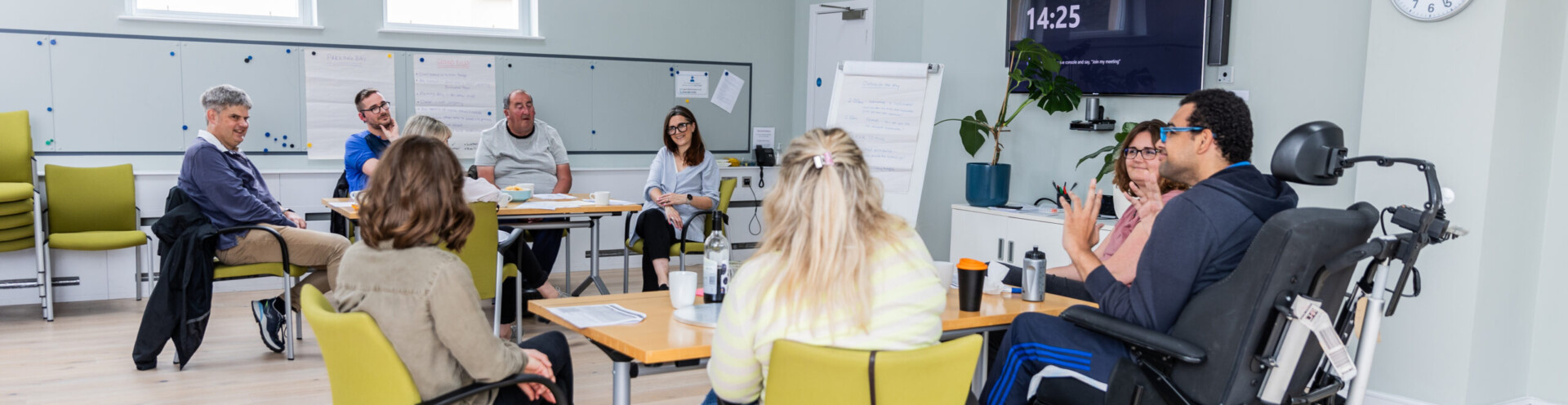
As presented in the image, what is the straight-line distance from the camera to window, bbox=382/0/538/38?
629 centimetres

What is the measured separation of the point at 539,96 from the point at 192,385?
10.3 ft

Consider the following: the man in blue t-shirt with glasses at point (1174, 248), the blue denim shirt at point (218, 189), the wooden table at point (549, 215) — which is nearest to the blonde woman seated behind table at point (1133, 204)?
the man in blue t-shirt with glasses at point (1174, 248)

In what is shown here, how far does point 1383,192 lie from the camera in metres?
3.55

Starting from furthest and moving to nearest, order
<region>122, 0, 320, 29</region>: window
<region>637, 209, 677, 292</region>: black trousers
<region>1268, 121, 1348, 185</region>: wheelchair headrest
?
<region>122, 0, 320, 29</region>: window → <region>637, 209, 677, 292</region>: black trousers → <region>1268, 121, 1348, 185</region>: wheelchair headrest

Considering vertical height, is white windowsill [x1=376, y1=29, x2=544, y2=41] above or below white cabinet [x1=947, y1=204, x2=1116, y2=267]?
above

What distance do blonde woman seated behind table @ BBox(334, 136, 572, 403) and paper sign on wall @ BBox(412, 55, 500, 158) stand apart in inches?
168

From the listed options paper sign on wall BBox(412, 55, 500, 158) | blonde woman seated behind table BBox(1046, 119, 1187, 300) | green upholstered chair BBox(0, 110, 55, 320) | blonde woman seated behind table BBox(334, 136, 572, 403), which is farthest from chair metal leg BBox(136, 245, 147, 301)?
blonde woman seated behind table BBox(1046, 119, 1187, 300)

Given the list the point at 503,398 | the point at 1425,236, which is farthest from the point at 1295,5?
the point at 503,398

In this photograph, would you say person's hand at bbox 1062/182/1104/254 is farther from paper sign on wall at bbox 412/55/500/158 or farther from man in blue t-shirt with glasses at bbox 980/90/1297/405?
paper sign on wall at bbox 412/55/500/158

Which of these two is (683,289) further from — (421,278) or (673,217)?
(673,217)

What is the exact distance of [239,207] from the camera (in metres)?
4.25

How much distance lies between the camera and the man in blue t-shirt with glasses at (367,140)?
5281 mm

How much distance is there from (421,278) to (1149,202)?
2093 mm

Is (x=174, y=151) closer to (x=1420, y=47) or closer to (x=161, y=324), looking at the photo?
(x=161, y=324)
